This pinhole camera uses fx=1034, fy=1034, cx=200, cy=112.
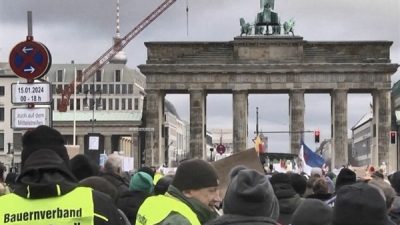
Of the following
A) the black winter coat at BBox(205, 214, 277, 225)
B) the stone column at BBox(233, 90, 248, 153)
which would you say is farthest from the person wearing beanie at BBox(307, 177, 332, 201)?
the stone column at BBox(233, 90, 248, 153)

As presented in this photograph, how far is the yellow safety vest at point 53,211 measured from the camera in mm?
5375

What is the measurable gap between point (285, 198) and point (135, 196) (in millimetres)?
1572

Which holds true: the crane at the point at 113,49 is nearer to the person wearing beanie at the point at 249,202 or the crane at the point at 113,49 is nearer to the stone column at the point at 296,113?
the stone column at the point at 296,113

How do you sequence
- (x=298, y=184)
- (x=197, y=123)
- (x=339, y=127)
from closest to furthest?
(x=298, y=184), (x=339, y=127), (x=197, y=123)

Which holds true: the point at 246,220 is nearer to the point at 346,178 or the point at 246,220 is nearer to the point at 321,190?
the point at 321,190

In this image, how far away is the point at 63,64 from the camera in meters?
199

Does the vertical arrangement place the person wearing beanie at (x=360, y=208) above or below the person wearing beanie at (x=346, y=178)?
above

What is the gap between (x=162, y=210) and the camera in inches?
258

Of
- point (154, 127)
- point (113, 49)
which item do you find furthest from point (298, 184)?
point (113, 49)

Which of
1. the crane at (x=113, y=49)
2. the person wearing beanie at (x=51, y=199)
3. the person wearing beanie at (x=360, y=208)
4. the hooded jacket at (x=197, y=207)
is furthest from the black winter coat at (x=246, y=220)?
the crane at (x=113, y=49)

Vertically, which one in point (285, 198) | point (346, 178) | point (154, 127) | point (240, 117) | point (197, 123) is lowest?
point (285, 198)

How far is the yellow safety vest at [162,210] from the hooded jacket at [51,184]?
3.16 ft

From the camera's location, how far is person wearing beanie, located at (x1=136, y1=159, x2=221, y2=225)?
256 inches

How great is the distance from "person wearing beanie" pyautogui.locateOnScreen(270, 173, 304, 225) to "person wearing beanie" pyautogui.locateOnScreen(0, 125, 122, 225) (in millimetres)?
5138
